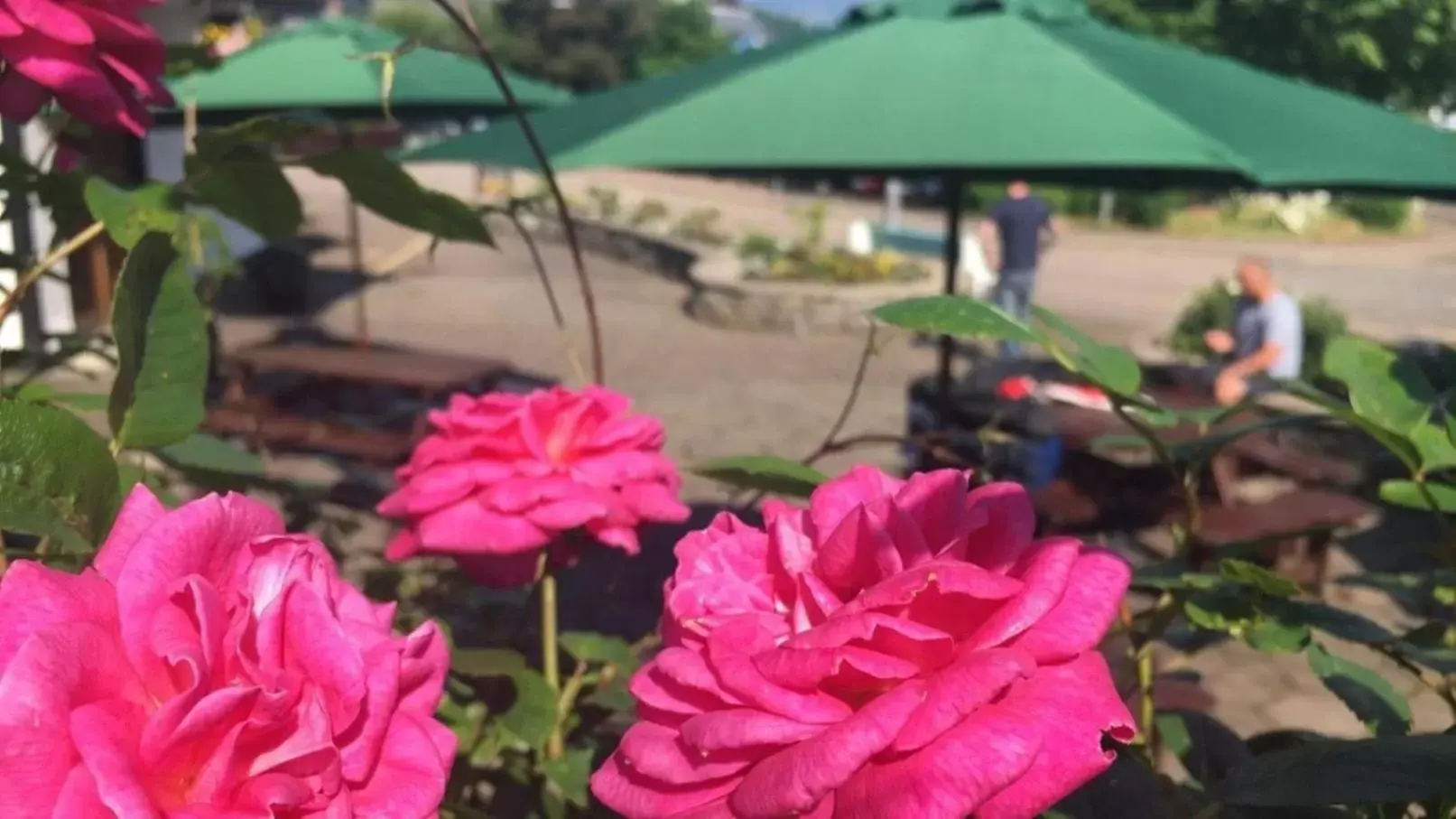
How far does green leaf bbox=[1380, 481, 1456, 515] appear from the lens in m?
0.92

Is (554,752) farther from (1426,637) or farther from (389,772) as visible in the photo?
(1426,637)

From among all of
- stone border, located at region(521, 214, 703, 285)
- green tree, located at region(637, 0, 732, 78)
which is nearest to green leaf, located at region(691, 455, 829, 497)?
stone border, located at region(521, 214, 703, 285)

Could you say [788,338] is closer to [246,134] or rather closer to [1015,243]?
[1015,243]

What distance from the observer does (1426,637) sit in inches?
40.2

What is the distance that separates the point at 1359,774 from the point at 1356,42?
40.6 feet

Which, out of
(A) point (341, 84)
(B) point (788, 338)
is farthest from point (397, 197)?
(B) point (788, 338)

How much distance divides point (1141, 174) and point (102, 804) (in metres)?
3.45

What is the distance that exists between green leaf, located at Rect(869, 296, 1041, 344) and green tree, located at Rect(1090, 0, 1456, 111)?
39.7ft

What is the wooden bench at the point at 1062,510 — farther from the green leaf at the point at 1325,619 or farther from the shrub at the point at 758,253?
the shrub at the point at 758,253

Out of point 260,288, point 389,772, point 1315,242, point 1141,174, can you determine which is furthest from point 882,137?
Answer: point 1315,242

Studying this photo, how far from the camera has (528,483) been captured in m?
1.05

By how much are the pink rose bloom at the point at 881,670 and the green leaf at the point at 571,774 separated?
0.42 metres

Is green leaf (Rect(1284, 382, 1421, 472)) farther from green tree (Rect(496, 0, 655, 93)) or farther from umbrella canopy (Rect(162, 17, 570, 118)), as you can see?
green tree (Rect(496, 0, 655, 93))

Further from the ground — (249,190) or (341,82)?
(341,82)
